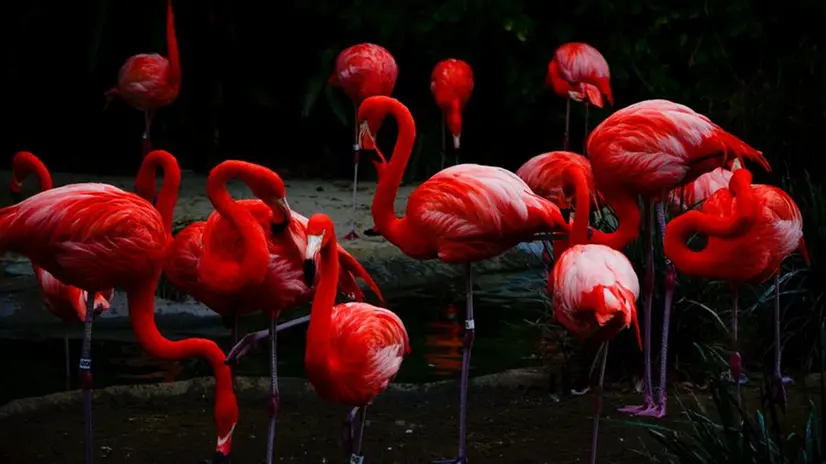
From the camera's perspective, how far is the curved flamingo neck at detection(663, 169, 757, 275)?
4.40 metres

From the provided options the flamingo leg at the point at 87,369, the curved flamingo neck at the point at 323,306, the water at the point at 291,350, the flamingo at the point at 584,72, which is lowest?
the water at the point at 291,350

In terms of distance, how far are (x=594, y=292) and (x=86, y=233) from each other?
145 centimetres

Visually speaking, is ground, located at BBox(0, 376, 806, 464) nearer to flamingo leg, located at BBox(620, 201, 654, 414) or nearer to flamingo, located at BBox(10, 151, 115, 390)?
flamingo leg, located at BBox(620, 201, 654, 414)

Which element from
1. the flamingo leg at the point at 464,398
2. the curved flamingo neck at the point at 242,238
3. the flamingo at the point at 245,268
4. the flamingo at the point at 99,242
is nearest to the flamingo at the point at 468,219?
the flamingo leg at the point at 464,398

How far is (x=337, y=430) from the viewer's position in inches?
179

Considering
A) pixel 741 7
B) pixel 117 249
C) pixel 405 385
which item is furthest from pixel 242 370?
pixel 741 7

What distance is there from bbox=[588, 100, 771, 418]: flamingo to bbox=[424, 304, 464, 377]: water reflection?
39.0 inches

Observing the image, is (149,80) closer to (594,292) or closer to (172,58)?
(172,58)

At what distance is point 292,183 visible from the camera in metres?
9.28

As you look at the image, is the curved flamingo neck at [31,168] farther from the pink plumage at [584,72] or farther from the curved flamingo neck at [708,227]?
the pink plumage at [584,72]

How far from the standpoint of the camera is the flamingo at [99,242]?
383 centimetres

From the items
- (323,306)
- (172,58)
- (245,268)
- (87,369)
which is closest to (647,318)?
(323,306)

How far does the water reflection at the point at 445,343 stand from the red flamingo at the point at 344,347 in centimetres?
142

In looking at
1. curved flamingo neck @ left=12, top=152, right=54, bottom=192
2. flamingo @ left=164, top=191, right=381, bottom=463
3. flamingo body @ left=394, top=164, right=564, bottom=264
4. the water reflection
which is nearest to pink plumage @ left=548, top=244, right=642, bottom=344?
flamingo body @ left=394, top=164, right=564, bottom=264
